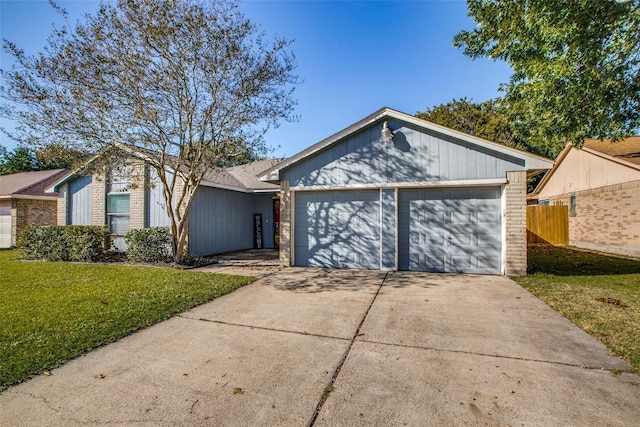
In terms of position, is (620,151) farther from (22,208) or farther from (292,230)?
(22,208)

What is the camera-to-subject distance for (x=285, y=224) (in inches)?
368

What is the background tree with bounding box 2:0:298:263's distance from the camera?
7.18m

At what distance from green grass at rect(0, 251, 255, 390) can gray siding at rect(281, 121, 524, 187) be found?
3.78m

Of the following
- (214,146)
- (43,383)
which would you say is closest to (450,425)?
(43,383)

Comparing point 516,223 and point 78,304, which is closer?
point 78,304

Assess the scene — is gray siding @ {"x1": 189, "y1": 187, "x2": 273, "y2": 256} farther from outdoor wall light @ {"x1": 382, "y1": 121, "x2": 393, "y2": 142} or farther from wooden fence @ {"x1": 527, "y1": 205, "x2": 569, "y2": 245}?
wooden fence @ {"x1": 527, "y1": 205, "x2": 569, "y2": 245}

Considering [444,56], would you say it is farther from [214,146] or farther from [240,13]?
[214,146]

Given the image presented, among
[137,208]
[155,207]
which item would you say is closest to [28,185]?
[137,208]

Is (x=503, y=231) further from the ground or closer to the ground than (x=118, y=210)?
closer to the ground

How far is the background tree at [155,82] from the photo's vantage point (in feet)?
23.5

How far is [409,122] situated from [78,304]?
8192mm

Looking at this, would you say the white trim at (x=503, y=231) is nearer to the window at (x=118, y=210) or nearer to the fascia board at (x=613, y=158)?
the fascia board at (x=613, y=158)

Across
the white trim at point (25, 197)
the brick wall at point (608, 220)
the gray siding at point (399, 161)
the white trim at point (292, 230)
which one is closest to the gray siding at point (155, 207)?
the white trim at point (292, 230)

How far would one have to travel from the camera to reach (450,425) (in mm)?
2322
